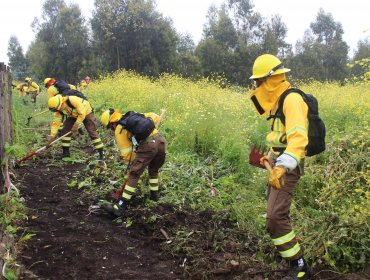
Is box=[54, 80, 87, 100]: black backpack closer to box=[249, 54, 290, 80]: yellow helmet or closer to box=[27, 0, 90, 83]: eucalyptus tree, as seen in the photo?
box=[249, 54, 290, 80]: yellow helmet

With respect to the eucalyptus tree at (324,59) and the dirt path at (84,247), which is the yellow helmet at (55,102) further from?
the eucalyptus tree at (324,59)

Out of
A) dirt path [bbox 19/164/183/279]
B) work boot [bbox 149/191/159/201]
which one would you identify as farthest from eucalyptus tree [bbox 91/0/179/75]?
dirt path [bbox 19/164/183/279]

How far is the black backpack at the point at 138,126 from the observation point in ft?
15.9

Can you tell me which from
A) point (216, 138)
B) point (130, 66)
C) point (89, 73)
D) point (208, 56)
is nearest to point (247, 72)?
point (208, 56)

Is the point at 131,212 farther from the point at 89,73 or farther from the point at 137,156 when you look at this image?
the point at 89,73

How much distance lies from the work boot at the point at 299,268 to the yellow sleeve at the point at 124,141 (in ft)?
9.34

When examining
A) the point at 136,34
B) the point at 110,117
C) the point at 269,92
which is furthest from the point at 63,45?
the point at 269,92

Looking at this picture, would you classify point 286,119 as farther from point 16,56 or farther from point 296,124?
point 16,56

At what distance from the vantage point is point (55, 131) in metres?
7.51

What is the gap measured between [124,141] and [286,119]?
2.79 meters

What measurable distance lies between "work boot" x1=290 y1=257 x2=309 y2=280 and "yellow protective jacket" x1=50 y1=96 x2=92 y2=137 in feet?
17.5

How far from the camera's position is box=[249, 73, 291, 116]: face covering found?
10.5 feet

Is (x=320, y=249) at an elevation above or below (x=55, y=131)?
below

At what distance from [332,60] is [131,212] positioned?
103 feet
